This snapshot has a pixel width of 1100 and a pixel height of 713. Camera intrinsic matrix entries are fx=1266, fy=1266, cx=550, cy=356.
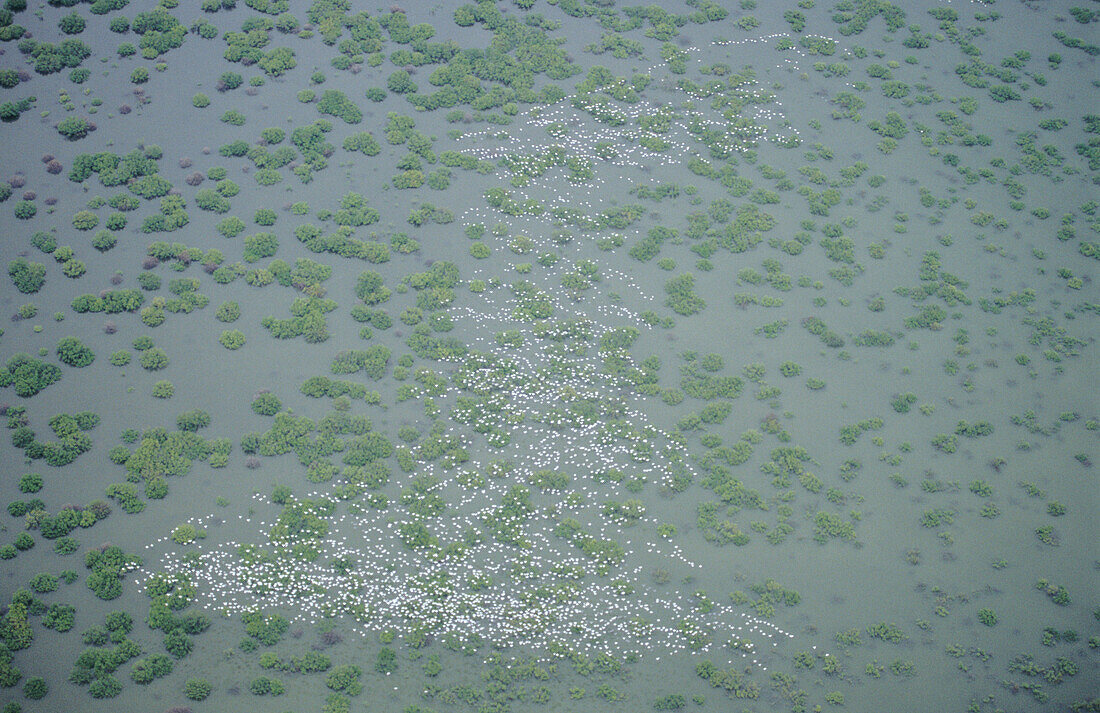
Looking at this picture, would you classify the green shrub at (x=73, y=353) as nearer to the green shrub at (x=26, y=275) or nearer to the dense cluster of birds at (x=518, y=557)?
the green shrub at (x=26, y=275)

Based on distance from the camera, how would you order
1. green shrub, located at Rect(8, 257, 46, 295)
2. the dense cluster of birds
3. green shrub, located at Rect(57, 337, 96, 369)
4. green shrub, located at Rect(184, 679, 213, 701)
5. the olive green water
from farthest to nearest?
green shrub, located at Rect(8, 257, 46, 295)
green shrub, located at Rect(57, 337, 96, 369)
the dense cluster of birds
the olive green water
green shrub, located at Rect(184, 679, 213, 701)

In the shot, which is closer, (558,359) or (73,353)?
(73,353)

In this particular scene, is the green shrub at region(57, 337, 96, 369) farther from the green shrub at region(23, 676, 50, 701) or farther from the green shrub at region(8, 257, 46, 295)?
the green shrub at region(23, 676, 50, 701)

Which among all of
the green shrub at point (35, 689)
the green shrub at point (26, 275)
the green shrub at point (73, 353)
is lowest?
the green shrub at point (35, 689)

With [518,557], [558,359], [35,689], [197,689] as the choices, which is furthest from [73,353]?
[518,557]

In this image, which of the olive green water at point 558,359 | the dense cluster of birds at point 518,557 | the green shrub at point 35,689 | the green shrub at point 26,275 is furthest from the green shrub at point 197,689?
the green shrub at point 26,275

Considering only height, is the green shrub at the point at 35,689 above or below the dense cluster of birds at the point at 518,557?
below

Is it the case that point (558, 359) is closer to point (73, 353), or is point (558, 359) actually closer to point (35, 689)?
point (73, 353)

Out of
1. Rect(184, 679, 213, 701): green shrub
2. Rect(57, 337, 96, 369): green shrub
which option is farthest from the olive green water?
Rect(57, 337, 96, 369): green shrub

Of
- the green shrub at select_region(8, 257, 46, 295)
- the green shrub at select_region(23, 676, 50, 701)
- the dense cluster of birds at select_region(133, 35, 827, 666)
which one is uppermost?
the green shrub at select_region(8, 257, 46, 295)

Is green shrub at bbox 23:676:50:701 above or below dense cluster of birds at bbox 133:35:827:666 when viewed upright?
below
